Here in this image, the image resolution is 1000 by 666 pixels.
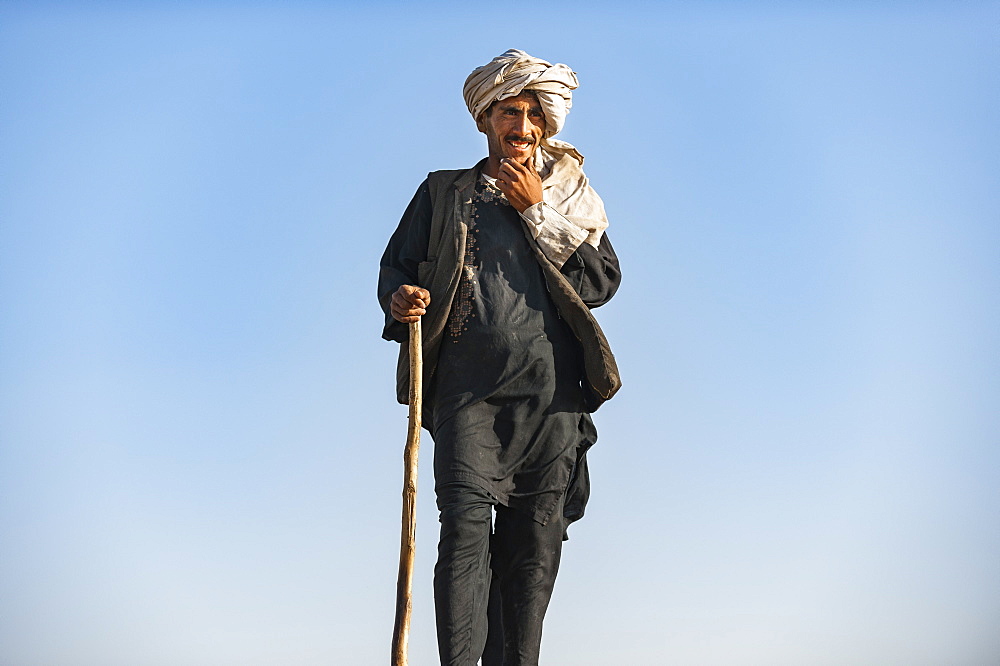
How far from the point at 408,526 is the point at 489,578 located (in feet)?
1.71

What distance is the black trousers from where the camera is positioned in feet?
16.1

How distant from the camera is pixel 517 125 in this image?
5406 mm

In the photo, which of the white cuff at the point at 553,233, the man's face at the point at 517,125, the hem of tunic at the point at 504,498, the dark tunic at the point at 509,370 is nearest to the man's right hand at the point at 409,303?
the dark tunic at the point at 509,370

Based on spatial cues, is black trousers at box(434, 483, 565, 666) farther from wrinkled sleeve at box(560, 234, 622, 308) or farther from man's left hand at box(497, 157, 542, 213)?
man's left hand at box(497, 157, 542, 213)

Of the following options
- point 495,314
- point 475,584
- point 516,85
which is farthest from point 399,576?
point 516,85

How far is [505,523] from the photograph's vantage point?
17.3 feet

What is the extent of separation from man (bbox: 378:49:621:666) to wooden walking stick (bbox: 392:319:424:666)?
20 cm

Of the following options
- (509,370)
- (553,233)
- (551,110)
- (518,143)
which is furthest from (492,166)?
(509,370)

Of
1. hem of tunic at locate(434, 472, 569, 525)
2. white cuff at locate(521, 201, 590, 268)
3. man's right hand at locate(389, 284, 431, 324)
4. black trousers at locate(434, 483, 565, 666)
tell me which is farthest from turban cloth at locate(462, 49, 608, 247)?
black trousers at locate(434, 483, 565, 666)

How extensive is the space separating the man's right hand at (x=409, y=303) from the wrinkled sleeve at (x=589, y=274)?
1.91 ft

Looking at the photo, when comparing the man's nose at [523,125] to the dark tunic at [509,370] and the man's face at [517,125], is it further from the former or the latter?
the dark tunic at [509,370]

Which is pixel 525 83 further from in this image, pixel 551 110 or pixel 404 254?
pixel 404 254

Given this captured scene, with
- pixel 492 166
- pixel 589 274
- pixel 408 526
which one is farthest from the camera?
pixel 492 166

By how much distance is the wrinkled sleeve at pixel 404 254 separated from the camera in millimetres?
5285
